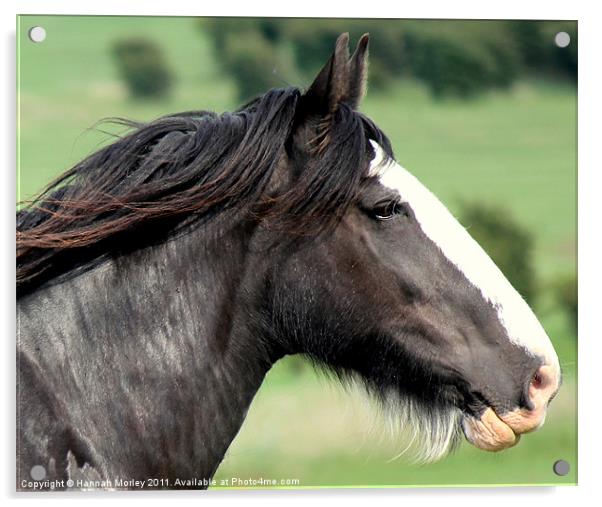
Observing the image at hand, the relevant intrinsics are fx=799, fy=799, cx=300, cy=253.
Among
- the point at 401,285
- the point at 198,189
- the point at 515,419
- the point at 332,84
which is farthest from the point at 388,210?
the point at 515,419

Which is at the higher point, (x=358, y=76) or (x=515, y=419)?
(x=358, y=76)

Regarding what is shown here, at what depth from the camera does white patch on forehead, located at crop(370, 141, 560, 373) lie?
1879 mm

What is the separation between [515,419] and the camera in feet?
6.26

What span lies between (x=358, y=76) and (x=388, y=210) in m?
0.36

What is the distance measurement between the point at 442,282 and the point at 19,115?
4.53 feet

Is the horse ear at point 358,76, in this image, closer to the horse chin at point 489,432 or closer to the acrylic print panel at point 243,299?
the acrylic print panel at point 243,299

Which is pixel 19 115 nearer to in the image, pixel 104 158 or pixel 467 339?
pixel 104 158

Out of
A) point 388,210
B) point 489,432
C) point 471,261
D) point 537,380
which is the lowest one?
point 489,432

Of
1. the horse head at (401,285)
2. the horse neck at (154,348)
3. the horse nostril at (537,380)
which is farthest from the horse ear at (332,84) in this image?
the horse nostril at (537,380)

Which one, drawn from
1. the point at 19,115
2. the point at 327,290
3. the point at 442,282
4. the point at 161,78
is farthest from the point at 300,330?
the point at 161,78

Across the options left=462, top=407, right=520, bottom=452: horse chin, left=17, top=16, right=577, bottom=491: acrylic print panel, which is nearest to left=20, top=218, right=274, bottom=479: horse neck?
left=17, top=16, right=577, bottom=491: acrylic print panel

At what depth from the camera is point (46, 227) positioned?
189cm

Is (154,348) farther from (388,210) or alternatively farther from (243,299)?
(388,210)

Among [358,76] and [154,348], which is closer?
[154,348]
